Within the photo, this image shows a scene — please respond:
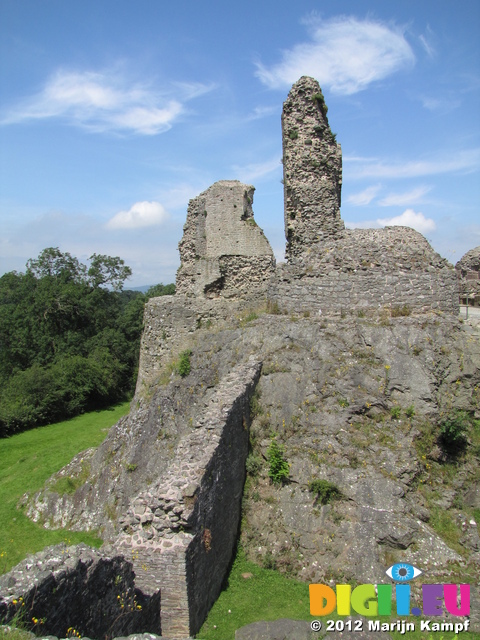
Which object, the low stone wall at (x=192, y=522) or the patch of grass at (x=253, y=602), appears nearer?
the low stone wall at (x=192, y=522)

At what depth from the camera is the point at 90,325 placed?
40938 mm

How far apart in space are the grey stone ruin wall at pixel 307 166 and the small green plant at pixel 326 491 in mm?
6794

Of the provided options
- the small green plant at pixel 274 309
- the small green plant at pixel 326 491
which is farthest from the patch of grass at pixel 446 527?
the small green plant at pixel 274 309

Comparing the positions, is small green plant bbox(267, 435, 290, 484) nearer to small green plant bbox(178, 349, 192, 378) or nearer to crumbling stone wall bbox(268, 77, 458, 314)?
small green plant bbox(178, 349, 192, 378)

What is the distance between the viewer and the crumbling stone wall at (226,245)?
14.8 m

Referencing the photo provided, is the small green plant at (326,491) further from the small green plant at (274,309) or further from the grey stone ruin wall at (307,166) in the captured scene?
the grey stone ruin wall at (307,166)

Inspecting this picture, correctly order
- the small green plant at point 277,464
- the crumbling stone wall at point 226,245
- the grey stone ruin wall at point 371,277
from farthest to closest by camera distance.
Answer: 1. the crumbling stone wall at point 226,245
2. the grey stone ruin wall at point 371,277
3. the small green plant at point 277,464

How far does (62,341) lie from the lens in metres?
37.8

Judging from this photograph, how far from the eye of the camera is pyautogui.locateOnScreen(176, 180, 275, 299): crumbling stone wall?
581 inches

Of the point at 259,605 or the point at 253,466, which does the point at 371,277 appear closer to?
the point at 253,466

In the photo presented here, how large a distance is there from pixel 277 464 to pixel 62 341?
33.0 metres

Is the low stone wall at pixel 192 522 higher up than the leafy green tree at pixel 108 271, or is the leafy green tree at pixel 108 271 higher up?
the leafy green tree at pixel 108 271

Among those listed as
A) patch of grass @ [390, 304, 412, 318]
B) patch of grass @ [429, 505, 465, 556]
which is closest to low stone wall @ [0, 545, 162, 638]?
patch of grass @ [429, 505, 465, 556]

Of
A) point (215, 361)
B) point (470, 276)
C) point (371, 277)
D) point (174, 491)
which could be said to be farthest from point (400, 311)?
point (470, 276)
